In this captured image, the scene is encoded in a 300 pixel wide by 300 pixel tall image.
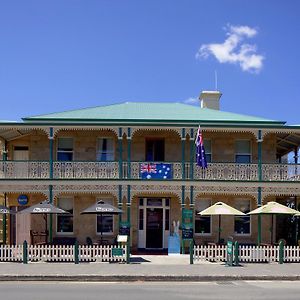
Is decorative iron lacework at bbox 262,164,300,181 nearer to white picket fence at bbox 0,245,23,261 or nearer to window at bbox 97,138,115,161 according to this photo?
window at bbox 97,138,115,161

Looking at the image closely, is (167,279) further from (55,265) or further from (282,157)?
(282,157)

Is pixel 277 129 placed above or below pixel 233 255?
above

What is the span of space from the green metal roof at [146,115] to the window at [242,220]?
425 centimetres

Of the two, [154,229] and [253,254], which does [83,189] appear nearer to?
[154,229]

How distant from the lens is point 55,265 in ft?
59.9

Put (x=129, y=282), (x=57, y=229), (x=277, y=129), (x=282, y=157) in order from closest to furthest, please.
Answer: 1. (x=129, y=282)
2. (x=277, y=129)
3. (x=57, y=229)
4. (x=282, y=157)

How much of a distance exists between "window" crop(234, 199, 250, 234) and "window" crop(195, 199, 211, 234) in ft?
4.52

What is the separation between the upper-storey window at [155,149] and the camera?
1024 inches

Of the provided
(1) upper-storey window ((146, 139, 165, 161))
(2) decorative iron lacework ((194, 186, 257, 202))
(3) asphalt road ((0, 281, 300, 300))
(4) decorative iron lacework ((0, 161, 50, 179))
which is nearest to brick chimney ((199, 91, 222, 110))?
(1) upper-storey window ((146, 139, 165, 161))

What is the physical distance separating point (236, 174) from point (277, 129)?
2834mm

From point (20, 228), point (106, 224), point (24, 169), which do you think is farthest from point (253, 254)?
point (20, 228)

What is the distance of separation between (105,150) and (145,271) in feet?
33.5

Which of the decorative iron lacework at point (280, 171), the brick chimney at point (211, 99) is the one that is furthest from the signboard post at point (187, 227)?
the brick chimney at point (211, 99)

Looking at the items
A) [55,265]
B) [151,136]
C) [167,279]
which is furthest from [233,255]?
[151,136]
